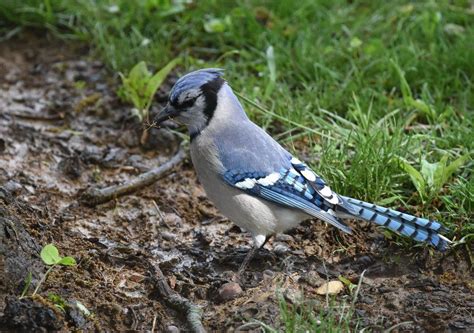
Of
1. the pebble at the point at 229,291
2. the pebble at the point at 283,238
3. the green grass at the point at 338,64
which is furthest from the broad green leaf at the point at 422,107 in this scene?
the pebble at the point at 229,291

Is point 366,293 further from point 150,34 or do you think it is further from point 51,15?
point 51,15

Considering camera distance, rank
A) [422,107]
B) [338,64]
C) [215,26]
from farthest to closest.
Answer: [215,26] → [338,64] → [422,107]

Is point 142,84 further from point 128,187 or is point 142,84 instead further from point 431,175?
point 431,175

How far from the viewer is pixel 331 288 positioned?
3906 mm

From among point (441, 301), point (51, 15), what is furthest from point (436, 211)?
point (51, 15)

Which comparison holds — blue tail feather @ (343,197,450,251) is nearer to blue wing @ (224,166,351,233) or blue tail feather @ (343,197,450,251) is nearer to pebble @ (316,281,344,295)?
blue wing @ (224,166,351,233)

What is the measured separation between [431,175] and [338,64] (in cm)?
158

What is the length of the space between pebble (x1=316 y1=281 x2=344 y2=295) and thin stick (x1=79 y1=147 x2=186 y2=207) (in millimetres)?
1405

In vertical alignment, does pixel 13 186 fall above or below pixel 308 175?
below

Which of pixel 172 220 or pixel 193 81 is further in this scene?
pixel 172 220

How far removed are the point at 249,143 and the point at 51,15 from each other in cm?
285

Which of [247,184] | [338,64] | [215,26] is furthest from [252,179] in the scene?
[215,26]

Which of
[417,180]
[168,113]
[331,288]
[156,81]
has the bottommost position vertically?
[156,81]

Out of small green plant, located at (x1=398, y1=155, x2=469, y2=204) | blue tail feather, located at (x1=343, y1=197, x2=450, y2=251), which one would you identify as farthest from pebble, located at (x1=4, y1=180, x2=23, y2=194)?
small green plant, located at (x1=398, y1=155, x2=469, y2=204)
